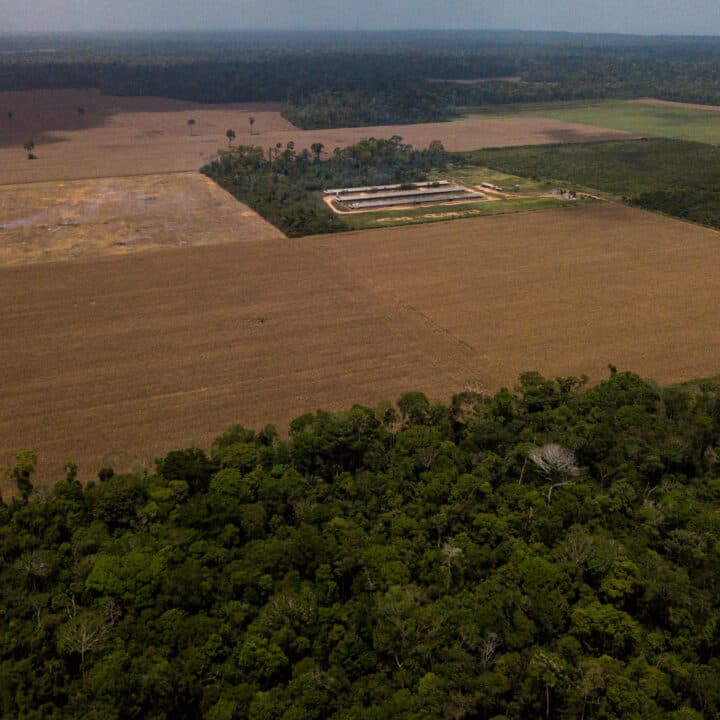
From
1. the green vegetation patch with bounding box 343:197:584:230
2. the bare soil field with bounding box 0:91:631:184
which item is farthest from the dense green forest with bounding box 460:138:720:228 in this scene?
the green vegetation patch with bounding box 343:197:584:230

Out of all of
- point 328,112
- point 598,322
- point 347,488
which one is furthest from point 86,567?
point 328,112

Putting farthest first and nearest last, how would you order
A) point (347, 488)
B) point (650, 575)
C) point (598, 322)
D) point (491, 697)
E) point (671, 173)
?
point (671, 173) → point (598, 322) → point (347, 488) → point (650, 575) → point (491, 697)

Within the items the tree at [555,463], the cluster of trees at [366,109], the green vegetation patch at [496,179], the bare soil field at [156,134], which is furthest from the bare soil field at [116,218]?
the cluster of trees at [366,109]

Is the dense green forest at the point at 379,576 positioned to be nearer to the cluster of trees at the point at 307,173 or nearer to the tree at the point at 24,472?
the tree at the point at 24,472

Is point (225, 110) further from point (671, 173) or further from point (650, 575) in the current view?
point (650, 575)

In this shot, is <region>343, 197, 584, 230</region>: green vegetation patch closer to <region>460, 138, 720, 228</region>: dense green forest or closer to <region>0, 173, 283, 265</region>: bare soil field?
<region>0, 173, 283, 265</region>: bare soil field

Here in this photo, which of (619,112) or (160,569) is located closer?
(160,569)

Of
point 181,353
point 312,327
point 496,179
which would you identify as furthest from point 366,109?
point 181,353

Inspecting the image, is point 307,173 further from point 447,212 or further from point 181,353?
point 181,353
